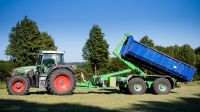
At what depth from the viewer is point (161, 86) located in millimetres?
21312

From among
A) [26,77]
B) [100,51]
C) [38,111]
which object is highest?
[100,51]

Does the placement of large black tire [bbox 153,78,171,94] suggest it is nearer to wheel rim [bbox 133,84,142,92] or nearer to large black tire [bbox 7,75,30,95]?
wheel rim [bbox 133,84,142,92]

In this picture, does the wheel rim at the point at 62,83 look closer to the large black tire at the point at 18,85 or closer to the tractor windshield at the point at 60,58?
the tractor windshield at the point at 60,58

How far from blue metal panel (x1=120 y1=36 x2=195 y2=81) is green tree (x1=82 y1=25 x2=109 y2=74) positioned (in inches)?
1200

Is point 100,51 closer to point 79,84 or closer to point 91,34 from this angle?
point 91,34

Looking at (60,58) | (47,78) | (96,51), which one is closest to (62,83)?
(47,78)

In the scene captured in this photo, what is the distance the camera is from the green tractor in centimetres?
1894

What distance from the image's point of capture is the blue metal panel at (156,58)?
2052 cm

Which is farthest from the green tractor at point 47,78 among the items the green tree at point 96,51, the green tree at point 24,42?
the green tree at point 96,51

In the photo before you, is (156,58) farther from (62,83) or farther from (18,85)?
(18,85)

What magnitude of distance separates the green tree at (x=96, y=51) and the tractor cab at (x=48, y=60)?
104 ft

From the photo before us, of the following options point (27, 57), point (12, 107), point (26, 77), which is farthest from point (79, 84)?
point (27, 57)

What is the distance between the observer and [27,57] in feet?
148

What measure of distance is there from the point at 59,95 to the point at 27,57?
27.4m
